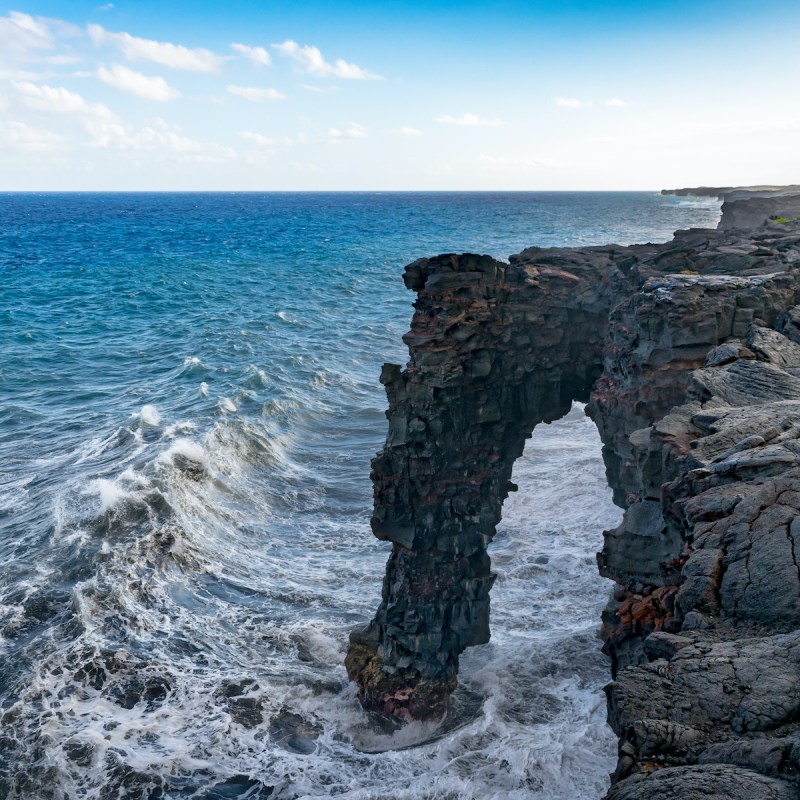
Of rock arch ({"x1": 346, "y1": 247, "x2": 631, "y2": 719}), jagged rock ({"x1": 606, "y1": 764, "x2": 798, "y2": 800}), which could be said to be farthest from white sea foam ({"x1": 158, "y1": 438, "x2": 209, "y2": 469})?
jagged rock ({"x1": 606, "y1": 764, "x2": 798, "y2": 800})

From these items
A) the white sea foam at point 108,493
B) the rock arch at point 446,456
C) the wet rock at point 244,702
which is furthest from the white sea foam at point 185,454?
the rock arch at point 446,456

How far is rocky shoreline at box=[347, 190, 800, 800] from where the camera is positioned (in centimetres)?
782

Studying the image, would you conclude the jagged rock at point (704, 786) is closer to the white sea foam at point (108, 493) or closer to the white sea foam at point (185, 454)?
the white sea foam at point (108, 493)

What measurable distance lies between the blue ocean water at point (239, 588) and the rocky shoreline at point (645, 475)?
7.66 feet

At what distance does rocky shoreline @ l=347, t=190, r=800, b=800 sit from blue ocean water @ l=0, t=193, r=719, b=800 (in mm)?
2335

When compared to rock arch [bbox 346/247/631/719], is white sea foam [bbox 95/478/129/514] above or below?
below

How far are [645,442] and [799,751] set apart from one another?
8203 millimetres

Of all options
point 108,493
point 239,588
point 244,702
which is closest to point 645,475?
point 244,702

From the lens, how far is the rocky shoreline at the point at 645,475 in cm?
782

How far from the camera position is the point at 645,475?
14156 millimetres

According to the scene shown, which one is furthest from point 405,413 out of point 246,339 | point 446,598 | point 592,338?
point 246,339

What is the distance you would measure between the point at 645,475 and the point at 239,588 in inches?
647

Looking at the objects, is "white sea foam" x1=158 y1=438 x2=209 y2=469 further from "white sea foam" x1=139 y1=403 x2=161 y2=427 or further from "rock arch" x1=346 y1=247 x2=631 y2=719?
"rock arch" x1=346 y1=247 x2=631 y2=719

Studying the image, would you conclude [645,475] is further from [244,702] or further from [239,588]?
[239,588]
